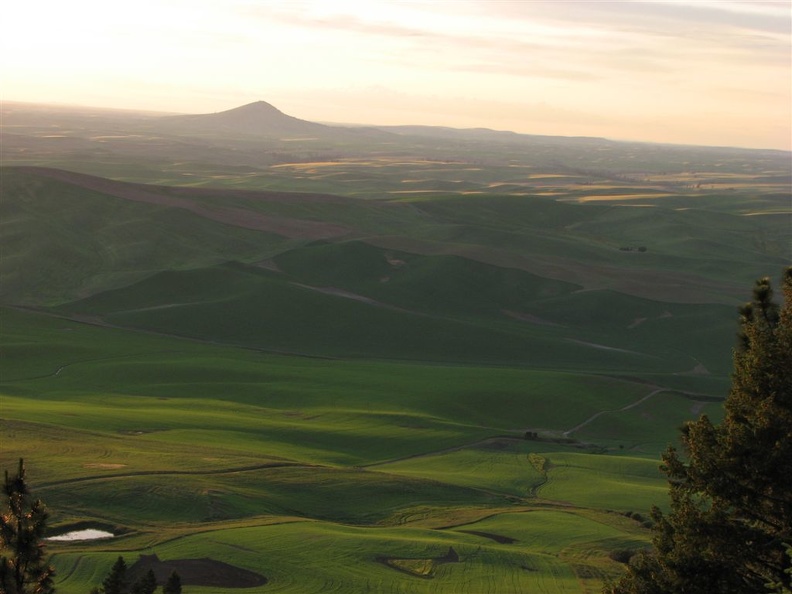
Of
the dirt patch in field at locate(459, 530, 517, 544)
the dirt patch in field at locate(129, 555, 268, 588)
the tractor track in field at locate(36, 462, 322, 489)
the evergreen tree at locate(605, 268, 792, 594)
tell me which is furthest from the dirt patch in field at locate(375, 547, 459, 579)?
the evergreen tree at locate(605, 268, 792, 594)

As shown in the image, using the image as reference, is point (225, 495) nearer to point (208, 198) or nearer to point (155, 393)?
point (155, 393)

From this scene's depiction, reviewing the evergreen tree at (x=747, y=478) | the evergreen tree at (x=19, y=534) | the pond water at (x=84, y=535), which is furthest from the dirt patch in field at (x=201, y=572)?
the evergreen tree at (x=747, y=478)

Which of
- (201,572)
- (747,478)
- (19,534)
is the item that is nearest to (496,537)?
(201,572)

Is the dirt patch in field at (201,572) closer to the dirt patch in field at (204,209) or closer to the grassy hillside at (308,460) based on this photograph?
the grassy hillside at (308,460)

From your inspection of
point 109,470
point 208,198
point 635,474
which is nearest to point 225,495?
point 109,470

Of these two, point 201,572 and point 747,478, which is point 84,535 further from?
point 747,478
